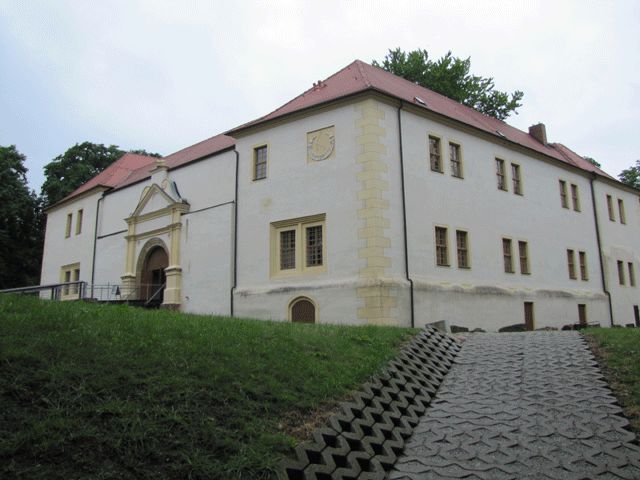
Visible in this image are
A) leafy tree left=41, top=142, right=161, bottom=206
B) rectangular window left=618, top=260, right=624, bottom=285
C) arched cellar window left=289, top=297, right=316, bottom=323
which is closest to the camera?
arched cellar window left=289, top=297, right=316, bottom=323

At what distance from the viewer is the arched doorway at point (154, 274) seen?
28.3 m

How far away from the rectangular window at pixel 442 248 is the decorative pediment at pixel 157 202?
1199 centimetres

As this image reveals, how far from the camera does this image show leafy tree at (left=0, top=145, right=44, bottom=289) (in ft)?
135

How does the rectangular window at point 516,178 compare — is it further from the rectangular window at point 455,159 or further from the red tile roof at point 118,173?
the red tile roof at point 118,173

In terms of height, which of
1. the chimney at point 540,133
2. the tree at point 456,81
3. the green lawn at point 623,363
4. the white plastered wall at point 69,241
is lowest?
the green lawn at point 623,363

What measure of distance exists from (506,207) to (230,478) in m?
21.8

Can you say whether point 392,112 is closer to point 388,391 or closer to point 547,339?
point 547,339

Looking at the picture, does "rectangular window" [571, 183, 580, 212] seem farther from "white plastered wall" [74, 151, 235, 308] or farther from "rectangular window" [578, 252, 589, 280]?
"white plastered wall" [74, 151, 235, 308]

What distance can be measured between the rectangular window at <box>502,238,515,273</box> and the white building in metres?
0.09

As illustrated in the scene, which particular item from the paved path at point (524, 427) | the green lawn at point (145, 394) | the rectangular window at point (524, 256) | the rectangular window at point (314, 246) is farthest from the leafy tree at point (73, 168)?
the paved path at point (524, 427)

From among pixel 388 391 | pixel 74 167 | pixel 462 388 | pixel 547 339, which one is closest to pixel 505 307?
pixel 547 339

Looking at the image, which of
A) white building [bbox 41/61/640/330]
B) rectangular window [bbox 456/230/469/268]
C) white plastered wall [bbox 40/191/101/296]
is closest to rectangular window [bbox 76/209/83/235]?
white plastered wall [bbox 40/191/101/296]

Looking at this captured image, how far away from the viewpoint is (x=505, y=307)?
23125 millimetres

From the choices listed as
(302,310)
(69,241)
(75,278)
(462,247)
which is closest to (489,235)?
(462,247)
